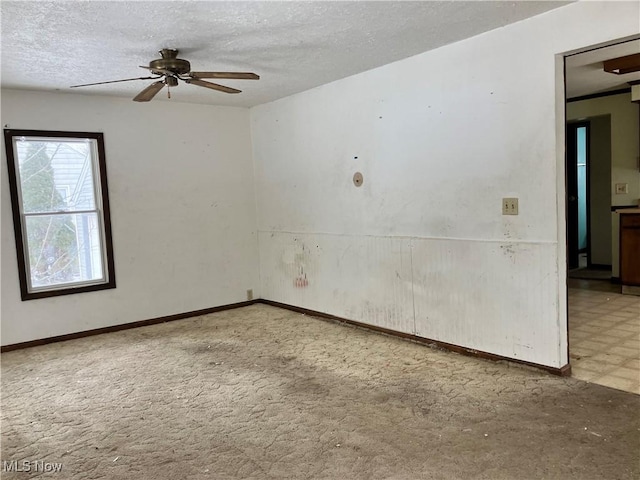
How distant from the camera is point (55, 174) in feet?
15.2

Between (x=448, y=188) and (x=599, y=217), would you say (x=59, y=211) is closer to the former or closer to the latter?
(x=448, y=188)

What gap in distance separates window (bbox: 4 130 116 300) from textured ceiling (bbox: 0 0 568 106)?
63 centimetres

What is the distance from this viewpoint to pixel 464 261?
11.9ft

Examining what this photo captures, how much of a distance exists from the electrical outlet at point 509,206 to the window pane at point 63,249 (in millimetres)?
3910

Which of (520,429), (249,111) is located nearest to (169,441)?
(520,429)

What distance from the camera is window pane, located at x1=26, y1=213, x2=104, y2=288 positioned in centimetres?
455

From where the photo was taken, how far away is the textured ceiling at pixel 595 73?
368 centimetres

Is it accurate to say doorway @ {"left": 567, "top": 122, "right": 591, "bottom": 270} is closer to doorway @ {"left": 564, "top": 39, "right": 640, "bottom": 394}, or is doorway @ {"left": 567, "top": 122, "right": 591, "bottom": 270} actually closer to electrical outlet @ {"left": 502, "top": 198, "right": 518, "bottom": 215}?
doorway @ {"left": 564, "top": 39, "right": 640, "bottom": 394}

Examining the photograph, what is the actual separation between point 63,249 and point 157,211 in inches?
39.3

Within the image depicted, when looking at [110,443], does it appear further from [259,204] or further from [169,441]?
[259,204]

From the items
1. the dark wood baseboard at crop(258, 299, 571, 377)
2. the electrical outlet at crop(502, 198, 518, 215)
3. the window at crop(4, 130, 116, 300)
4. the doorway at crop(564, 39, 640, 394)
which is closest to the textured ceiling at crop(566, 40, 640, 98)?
the doorway at crop(564, 39, 640, 394)

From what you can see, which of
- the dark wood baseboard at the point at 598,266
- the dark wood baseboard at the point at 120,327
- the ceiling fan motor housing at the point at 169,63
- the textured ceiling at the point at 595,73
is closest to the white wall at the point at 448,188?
the textured ceiling at the point at 595,73

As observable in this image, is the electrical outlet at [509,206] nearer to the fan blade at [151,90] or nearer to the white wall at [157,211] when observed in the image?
the fan blade at [151,90]

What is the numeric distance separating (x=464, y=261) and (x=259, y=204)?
2.96 m
